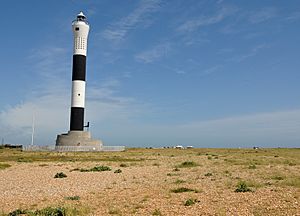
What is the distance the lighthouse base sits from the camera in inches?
2982

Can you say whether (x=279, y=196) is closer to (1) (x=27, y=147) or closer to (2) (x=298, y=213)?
(2) (x=298, y=213)

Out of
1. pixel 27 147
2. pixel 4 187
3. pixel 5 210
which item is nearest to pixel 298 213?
pixel 5 210

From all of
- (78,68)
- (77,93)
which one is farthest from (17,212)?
(78,68)

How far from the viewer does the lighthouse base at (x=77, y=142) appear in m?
75.8

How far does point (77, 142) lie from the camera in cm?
7750

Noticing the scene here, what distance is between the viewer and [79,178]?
29250 mm

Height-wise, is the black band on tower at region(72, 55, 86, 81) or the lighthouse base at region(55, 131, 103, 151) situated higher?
the black band on tower at region(72, 55, 86, 81)

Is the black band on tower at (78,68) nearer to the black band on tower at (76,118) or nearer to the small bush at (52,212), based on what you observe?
the black band on tower at (76,118)

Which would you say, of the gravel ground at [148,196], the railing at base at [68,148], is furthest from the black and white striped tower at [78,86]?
the gravel ground at [148,196]

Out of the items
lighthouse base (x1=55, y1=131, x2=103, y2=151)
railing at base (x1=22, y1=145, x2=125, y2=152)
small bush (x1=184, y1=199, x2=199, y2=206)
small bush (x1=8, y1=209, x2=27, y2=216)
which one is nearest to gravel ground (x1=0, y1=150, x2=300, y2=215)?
small bush (x1=184, y1=199, x2=199, y2=206)

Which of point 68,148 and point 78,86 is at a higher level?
point 78,86

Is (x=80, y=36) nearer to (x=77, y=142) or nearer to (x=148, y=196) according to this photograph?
(x=77, y=142)

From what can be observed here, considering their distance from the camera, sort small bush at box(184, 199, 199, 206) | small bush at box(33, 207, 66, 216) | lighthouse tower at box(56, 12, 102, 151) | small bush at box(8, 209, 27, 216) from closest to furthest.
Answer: small bush at box(33, 207, 66, 216)
small bush at box(8, 209, 27, 216)
small bush at box(184, 199, 199, 206)
lighthouse tower at box(56, 12, 102, 151)

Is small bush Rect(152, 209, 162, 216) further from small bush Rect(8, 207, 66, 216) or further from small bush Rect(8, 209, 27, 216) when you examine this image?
small bush Rect(8, 209, 27, 216)
